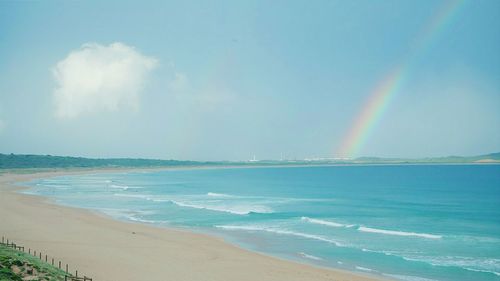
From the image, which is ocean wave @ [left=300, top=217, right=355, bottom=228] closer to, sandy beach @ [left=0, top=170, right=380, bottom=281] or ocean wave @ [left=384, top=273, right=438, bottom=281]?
sandy beach @ [left=0, top=170, right=380, bottom=281]

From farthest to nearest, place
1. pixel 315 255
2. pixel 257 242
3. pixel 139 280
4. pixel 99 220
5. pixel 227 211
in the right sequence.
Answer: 1. pixel 227 211
2. pixel 99 220
3. pixel 257 242
4. pixel 315 255
5. pixel 139 280

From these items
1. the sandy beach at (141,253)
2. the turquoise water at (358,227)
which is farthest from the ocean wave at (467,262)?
the sandy beach at (141,253)

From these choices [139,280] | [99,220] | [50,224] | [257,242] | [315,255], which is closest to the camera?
[139,280]

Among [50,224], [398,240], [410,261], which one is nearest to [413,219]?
[398,240]

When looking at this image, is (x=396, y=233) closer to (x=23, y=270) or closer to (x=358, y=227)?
(x=358, y=227)

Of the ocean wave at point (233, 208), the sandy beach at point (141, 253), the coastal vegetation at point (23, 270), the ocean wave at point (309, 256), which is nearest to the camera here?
the coastal vegetation at point (23, 270)

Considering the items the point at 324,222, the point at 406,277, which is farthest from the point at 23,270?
the point at 324,222

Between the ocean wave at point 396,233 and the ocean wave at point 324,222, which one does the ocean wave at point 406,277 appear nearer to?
the ocean wave at point 396,233

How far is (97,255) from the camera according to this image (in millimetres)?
28422

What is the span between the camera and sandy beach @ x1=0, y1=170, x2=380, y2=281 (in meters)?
24.4

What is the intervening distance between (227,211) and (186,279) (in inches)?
1160

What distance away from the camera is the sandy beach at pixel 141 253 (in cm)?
2436

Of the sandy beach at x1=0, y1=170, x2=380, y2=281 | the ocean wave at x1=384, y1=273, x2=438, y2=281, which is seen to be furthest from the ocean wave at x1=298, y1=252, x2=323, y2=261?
the ocean wave at x1=384, y1=273, x2=438, y2=281

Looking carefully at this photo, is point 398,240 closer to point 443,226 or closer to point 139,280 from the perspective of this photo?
point 443,226
